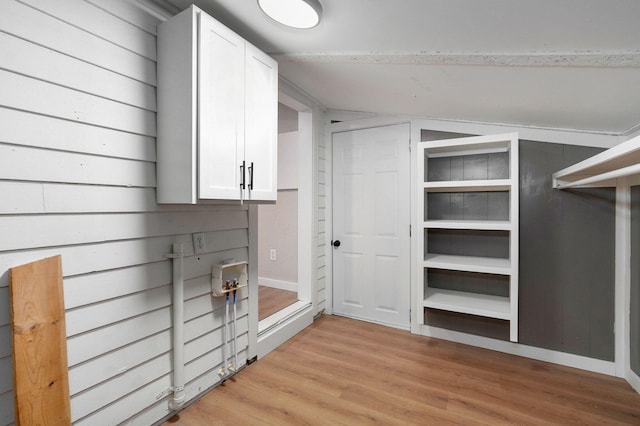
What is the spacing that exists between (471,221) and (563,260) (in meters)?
0.73

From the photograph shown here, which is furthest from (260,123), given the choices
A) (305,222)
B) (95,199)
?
(305,222)

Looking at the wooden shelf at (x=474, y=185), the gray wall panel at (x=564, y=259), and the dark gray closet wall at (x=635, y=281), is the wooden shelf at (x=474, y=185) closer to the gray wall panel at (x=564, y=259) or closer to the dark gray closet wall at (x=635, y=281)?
the gray wall panel at (x=564, y=259)

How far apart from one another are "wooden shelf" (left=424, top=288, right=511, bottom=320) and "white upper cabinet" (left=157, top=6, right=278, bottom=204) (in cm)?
181

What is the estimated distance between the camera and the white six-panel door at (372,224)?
3049 millimetres

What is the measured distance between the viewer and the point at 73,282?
51.5 inches

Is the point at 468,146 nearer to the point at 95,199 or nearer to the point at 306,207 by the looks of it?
the point at 306,207

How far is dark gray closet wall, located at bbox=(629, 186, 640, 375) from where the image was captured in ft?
6.74

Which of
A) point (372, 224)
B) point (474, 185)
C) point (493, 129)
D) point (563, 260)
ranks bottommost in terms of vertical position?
point (563, 260)

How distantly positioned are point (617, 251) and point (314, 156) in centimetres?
265

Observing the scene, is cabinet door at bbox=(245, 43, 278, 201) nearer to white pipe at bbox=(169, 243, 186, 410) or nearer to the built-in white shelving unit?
white pipe at bbox=(169, 243, 186, 410)

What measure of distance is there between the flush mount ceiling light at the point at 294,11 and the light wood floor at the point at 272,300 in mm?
2492

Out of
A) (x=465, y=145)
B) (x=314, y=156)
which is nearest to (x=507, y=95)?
(x=465, y=145)

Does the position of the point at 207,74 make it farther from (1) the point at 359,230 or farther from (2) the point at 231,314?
(1) the point at 359,230

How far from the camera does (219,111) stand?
1.60m
